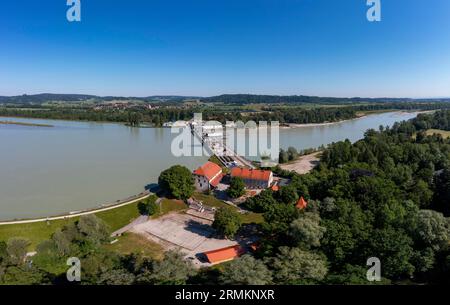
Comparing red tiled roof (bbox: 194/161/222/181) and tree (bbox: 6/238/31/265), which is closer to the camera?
tree (bbox: 6/238/31/265)

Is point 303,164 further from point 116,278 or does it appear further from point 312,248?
point 116,278

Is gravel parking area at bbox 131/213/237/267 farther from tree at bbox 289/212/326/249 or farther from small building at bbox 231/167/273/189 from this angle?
small building at bbox 231/167/273/189

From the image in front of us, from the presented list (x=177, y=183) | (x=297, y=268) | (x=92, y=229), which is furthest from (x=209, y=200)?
(x=297, y=268)

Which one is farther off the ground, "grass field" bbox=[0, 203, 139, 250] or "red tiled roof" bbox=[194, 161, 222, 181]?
"red tiled roof" bbox=[194, 161, 222, 181]

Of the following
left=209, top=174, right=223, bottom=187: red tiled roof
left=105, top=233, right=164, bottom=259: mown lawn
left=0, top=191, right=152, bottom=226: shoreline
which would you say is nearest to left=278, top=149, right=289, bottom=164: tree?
left=209, top=174, right=223, bottom=187: red tiled roof

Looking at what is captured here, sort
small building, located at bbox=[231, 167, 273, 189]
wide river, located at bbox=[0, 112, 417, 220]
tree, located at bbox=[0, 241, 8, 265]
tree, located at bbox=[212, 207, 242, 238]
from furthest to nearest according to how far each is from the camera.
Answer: small building, located at bbox=[231, 167, 273, 189]
wide river, located at bbox=[0, 112, 417, 220]
tree, located at bbox=[212, 207, 242, 238]
tree, located at bbox=[0, 241, 8, 265]

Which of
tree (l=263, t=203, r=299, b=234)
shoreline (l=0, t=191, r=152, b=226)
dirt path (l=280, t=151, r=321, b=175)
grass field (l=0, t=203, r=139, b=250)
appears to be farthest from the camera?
dirt path (l=280, t=151, r=321, b=175)

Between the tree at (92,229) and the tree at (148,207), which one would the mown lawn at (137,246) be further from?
the tree at (148,207)

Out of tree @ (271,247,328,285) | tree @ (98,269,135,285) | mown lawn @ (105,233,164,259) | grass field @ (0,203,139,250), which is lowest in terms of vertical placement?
mown lawn @ (105,233,164,259)
